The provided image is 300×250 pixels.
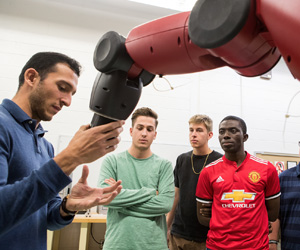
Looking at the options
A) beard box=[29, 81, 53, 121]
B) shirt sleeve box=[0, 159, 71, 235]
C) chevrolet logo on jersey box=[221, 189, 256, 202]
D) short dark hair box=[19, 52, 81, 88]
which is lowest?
chevrolet logo on jersey box=[221, 189, 256, 202]

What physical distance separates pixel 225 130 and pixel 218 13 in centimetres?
161

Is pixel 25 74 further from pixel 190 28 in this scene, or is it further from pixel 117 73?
pixel 190 28

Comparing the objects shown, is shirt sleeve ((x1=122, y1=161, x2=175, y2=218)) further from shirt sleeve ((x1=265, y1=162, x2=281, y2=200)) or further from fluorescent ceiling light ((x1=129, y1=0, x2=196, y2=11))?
fluorescent ceiling light ((x1=129, y1=0, x2=196, y2=11))

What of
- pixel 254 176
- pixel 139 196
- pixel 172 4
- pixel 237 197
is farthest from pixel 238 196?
pixel 172 4

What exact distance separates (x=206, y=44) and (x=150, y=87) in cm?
357

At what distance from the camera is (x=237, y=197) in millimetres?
1632

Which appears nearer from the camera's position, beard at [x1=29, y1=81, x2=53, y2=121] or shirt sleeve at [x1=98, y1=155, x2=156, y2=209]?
beard at [x1=29, y1=81, x2=53, y2=121]

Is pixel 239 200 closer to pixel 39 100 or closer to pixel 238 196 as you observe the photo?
pixel 238 196

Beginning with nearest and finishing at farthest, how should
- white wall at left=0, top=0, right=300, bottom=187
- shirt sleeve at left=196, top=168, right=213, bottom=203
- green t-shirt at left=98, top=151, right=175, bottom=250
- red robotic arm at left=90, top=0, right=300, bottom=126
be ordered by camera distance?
red robotic arm at left=90, top=0, right=300, bottom=126
green t-shirt at left=98, top=151, right=175, bottom=250
shirt sleeve at left=196, top=168, right=213, bottom=203
white wall at left=0, top=0, right=300, bottom=187

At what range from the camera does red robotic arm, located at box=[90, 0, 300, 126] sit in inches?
13.3

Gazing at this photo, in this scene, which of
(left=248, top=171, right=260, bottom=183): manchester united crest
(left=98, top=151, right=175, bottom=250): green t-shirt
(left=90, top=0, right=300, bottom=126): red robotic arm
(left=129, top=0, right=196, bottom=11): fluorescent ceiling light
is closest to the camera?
(left=90, top=0, right=300, bottom=126): red robotic arm

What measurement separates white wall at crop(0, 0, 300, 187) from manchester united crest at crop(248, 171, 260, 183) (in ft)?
6.94

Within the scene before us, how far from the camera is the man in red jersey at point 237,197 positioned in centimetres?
155

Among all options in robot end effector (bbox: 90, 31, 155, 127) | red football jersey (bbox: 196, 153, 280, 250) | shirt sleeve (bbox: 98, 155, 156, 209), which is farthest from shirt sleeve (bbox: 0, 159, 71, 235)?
red football jersey (bbox: 196, 153, 280, 250)
